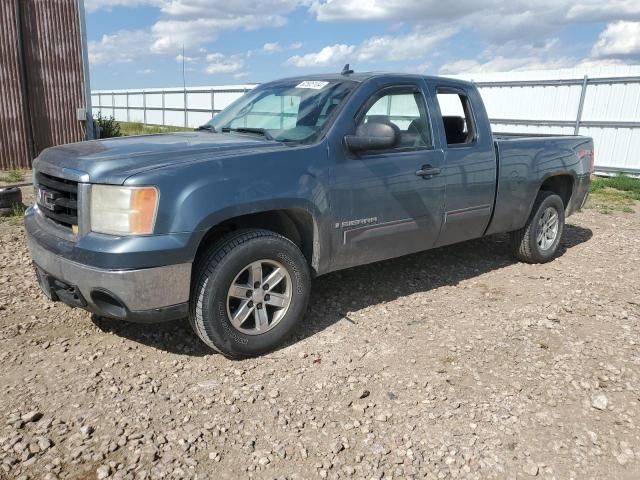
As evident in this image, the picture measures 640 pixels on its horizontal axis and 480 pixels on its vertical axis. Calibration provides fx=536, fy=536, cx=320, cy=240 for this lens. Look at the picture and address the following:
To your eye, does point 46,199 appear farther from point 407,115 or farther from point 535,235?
point 535,235

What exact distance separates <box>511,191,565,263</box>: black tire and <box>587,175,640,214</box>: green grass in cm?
382

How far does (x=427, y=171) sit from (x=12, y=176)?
888 cm

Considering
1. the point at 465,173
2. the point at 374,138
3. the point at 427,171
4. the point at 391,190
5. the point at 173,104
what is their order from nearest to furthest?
the point at 374,138 < the point at 391,190 < the point at 427,171 < the point at 465,173 < the point at 173,104

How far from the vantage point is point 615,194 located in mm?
10836

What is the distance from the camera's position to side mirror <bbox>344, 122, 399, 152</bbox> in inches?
147

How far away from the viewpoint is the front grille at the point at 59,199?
321 cm

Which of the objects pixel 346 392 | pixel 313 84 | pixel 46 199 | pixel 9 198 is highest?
pixel 313 84

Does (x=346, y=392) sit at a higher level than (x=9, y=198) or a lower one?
lower

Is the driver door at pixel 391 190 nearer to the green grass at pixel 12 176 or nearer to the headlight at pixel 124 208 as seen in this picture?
the headlight at pixel 124 208

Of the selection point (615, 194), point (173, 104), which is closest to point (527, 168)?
point (615, 194)

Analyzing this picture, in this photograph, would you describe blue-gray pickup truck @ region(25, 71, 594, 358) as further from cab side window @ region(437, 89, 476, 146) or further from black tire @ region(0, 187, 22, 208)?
black tire @ region(0, 187, 22, 208)

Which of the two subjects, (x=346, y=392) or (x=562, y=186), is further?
(x=562, y=186)

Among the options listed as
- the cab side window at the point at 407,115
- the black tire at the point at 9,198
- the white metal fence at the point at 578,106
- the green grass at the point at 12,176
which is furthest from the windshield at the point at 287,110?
the white metal fence at the point at 578,106

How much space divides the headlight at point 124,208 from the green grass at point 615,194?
837cm
